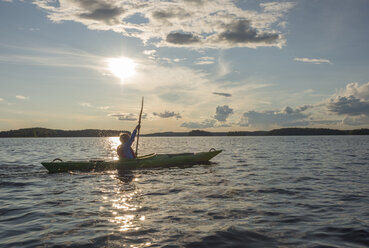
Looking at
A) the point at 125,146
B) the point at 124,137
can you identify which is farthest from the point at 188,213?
the point at 125,146

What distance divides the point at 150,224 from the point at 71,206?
134 inches

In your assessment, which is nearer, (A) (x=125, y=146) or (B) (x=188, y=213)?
(B) (x=188, y=213)

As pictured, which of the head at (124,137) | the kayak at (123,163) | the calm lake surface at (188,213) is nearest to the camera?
the calm lake surface at (188,213)

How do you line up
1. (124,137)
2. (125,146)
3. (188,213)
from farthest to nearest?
1. (125,146)
2. (124,137)
3. (188,213)

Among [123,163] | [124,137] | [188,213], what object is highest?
[124,137]

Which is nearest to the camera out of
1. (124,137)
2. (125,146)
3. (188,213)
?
(188,213)

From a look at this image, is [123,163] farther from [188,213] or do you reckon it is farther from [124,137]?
[188,213]

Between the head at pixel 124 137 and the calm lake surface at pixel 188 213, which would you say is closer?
the calm lake surface at pixel 188 213

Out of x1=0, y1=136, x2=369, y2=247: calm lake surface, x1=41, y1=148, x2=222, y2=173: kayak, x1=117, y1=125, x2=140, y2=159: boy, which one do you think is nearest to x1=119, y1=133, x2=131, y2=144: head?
x1=117, y1=125, x2=140, y2=159: boy

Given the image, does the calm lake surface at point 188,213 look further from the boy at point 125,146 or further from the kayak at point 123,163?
the boy at point 125,146

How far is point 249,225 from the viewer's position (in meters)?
6.79

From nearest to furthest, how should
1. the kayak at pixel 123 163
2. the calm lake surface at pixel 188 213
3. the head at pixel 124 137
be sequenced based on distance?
the calm lake surface at pixel 188 213 < the head at pixel 124 137 < the kayak at pixel 123 163

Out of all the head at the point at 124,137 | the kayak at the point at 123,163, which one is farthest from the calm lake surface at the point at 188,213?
the head at the point at 124,137

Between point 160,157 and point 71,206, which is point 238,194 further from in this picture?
point 160,157
